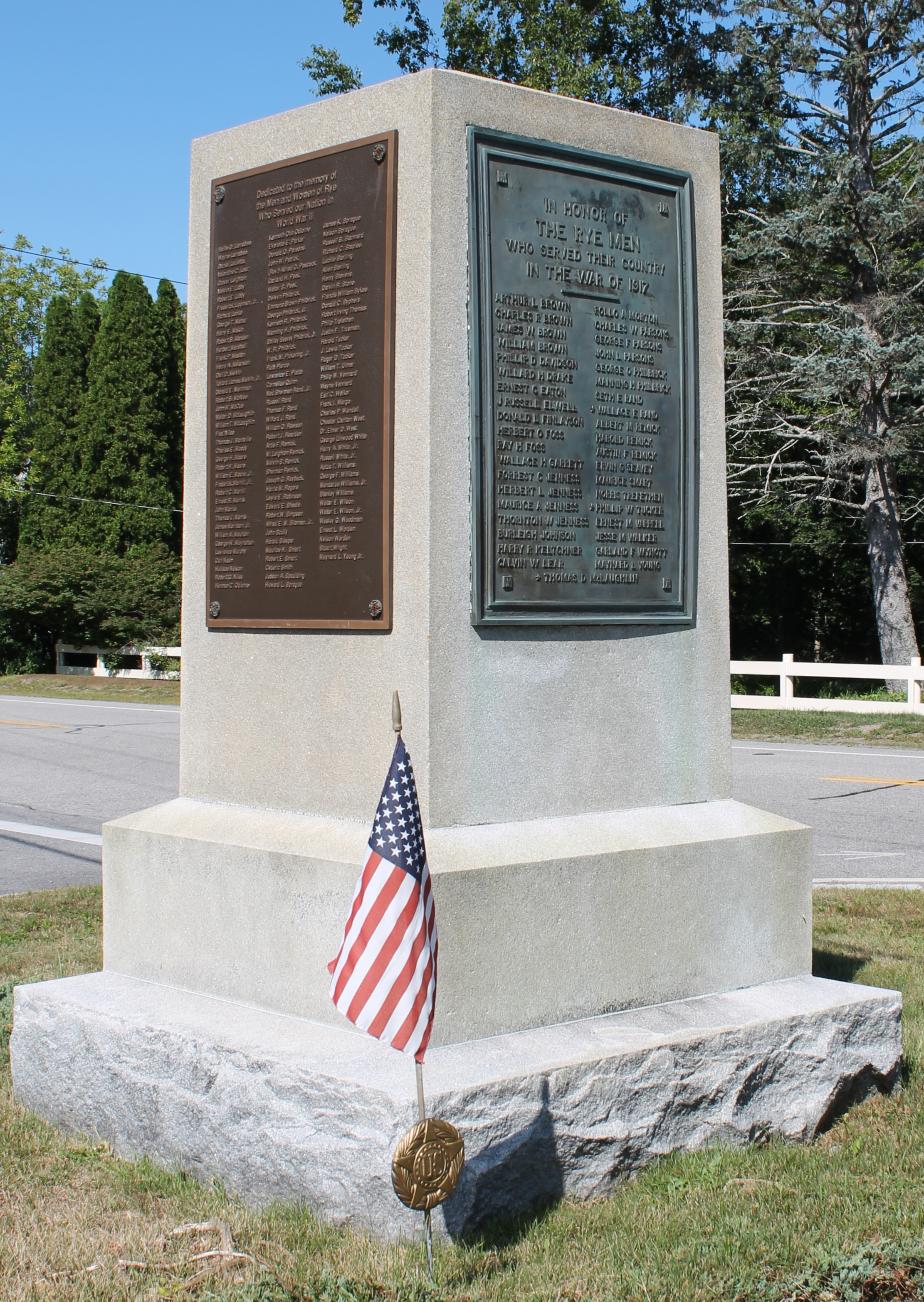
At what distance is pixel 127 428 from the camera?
40.6m

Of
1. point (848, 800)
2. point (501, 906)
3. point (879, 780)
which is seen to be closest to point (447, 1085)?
point (501, 906)

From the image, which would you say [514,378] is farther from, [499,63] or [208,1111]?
[499,63]

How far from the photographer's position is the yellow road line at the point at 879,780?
14.3 metres

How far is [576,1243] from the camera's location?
12.7 feet

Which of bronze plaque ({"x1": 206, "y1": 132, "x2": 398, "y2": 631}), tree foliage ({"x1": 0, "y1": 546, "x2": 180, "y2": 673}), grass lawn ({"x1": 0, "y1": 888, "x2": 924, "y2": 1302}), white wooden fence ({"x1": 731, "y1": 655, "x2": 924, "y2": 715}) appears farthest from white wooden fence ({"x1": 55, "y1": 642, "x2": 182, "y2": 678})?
grass lawn ({"x1": 0, "y1": 888, "x2": 924, "y2": 1302})

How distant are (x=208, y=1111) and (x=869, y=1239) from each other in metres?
1.94

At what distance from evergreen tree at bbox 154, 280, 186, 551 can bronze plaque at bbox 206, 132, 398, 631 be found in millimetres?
36381

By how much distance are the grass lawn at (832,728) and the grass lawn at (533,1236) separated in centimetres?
1505

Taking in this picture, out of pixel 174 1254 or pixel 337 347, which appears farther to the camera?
pixel 337 347

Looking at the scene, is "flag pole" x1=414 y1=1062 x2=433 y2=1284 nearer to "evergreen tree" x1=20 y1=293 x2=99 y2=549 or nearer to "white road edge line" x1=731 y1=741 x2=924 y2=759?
"white road edge line" x1=731 y1=741 x2=924 y2=759

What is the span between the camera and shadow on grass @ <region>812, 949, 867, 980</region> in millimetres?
6252

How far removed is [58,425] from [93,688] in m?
14.0

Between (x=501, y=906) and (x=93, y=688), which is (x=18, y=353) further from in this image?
(x=501, y=906)

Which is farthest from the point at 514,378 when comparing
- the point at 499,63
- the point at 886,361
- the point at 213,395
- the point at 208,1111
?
the point at 499,63
